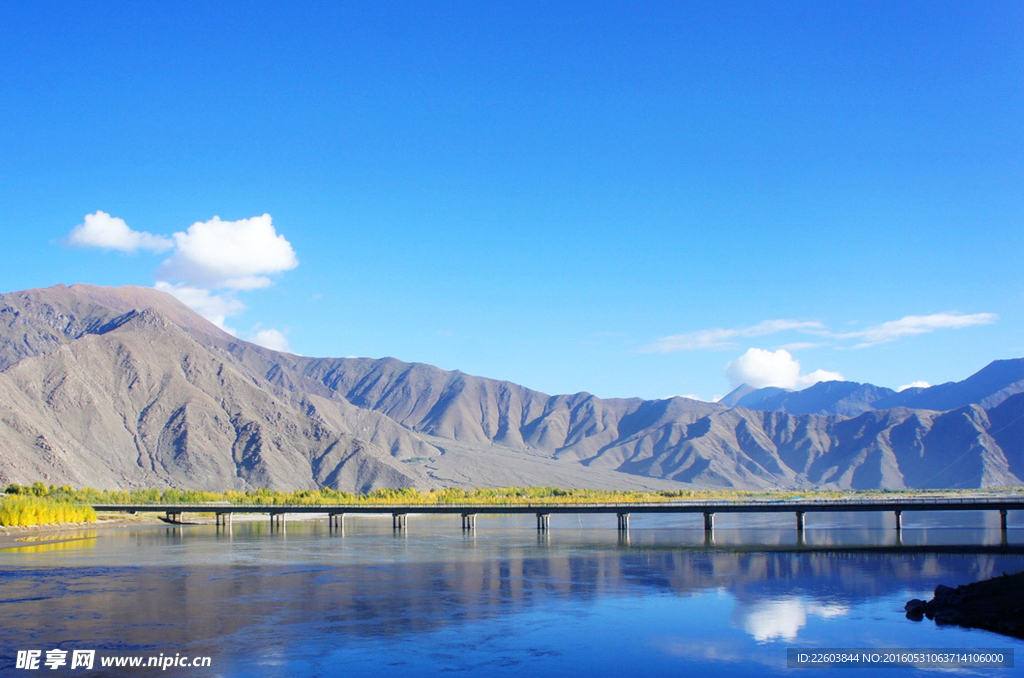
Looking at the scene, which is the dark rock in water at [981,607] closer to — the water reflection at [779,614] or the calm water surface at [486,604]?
the calm water surface at [486,604]

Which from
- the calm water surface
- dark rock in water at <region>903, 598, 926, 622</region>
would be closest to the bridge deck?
the calm water surface

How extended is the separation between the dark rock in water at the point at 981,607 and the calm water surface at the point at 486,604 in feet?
3.81

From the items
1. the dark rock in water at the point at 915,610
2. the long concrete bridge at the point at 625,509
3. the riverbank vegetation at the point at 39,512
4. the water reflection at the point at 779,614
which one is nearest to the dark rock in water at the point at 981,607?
the dark rock in water at the point at 915,610

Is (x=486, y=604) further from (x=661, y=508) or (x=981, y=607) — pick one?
(x=661, y=508)

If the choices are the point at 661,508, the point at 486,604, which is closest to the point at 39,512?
the point at 661,508

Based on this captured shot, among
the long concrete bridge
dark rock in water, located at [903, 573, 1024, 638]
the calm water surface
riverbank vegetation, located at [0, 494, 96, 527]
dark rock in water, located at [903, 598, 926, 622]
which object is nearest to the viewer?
the calm water surface

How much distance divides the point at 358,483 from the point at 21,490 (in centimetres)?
7764

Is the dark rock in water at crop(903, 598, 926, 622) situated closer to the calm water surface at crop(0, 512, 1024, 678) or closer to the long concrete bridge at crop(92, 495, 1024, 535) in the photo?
the calm water surface at crop(0, 512, 1024, 678)

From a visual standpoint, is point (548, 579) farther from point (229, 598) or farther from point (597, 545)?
point (597, 545)

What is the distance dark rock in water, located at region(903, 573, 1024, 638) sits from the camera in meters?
37.1

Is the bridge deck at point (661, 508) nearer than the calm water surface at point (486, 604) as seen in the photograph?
No

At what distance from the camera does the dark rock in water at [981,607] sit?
3712 cm

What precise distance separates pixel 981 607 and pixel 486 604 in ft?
74.8

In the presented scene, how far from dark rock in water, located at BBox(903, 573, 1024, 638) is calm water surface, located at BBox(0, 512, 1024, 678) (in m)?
1.16
